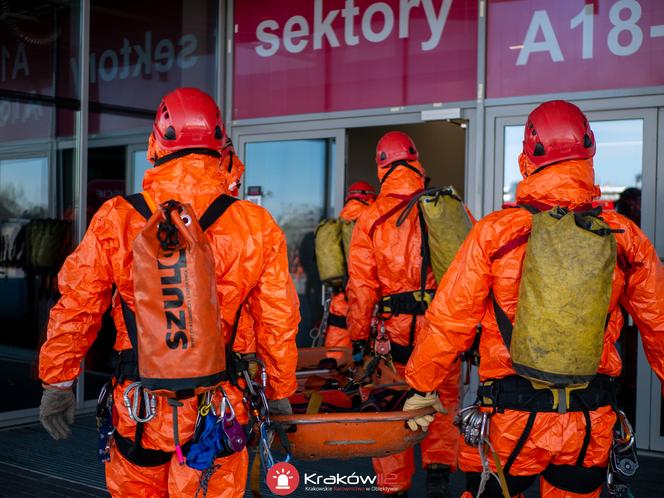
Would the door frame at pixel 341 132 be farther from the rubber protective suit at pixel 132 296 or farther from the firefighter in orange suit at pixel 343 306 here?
the rubber protective suit at pixel 132 296

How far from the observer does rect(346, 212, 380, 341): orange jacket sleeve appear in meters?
4.39

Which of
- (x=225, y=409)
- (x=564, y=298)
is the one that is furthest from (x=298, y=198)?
(x=564, y=298)

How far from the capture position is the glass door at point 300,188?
6832 mm

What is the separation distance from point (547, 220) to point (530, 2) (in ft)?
12.2

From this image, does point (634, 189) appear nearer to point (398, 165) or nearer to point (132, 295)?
point (398, 165)

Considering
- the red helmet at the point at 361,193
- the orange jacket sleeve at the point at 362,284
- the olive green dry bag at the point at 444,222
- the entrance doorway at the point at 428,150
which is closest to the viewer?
the olive green dry bag at the point at 444,222

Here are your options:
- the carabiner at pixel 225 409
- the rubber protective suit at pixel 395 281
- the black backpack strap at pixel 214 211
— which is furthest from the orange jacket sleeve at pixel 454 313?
the rubber protective suit at pixel 395 281

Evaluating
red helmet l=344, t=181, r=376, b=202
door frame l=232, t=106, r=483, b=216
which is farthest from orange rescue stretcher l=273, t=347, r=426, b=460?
door frame l=232, t=106, r=483, b=216

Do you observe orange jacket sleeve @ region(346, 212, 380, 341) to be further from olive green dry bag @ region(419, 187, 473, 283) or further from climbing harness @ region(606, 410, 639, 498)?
climbing harness @ region(606, 410, 639, 498)

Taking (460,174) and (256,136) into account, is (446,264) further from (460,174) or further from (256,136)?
(460,174)

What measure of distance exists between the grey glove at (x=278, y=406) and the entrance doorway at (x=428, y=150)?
6.03 m

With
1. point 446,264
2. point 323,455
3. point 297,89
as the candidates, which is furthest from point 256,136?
point 323,455

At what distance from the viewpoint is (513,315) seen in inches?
105

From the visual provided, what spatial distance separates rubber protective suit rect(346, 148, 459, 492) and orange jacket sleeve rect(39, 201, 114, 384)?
2054 mm
